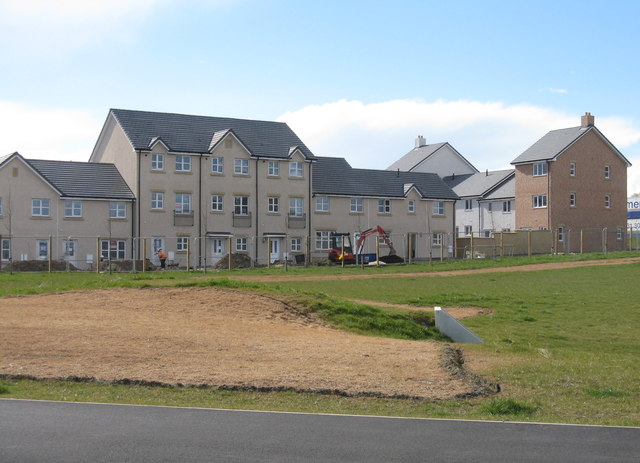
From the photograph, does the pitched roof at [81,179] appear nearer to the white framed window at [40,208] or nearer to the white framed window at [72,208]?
the white framed window at [72,208]

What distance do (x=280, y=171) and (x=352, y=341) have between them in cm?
4920

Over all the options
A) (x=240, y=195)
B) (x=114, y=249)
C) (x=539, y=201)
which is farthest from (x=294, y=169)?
(x=539, y=201)

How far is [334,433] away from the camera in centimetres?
1107

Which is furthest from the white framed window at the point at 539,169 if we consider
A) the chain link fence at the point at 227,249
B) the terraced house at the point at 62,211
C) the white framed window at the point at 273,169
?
the terraced house at the point at 62,211

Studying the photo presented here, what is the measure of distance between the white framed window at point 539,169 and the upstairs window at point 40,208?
42.9 meters

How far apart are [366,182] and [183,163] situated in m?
17.0

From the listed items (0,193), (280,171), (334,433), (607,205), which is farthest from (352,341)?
(607,205)

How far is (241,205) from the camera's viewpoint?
66750mm

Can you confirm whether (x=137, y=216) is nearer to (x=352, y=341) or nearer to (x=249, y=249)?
(x=249, y=249)

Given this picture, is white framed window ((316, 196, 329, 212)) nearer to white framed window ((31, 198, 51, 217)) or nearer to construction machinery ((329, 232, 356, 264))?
construction machinery ((329, 232, 356, 264))

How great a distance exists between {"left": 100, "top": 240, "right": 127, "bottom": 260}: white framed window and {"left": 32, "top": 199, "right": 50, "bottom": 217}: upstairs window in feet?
14.0

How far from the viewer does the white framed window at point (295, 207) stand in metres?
68.8

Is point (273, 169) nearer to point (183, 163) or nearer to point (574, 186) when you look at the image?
point (183, 163)

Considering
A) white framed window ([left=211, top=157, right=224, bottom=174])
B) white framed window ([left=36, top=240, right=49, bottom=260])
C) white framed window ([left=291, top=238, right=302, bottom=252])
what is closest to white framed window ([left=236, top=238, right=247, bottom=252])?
white framed window ([left=291, top=238, right=302, bottom=252])
